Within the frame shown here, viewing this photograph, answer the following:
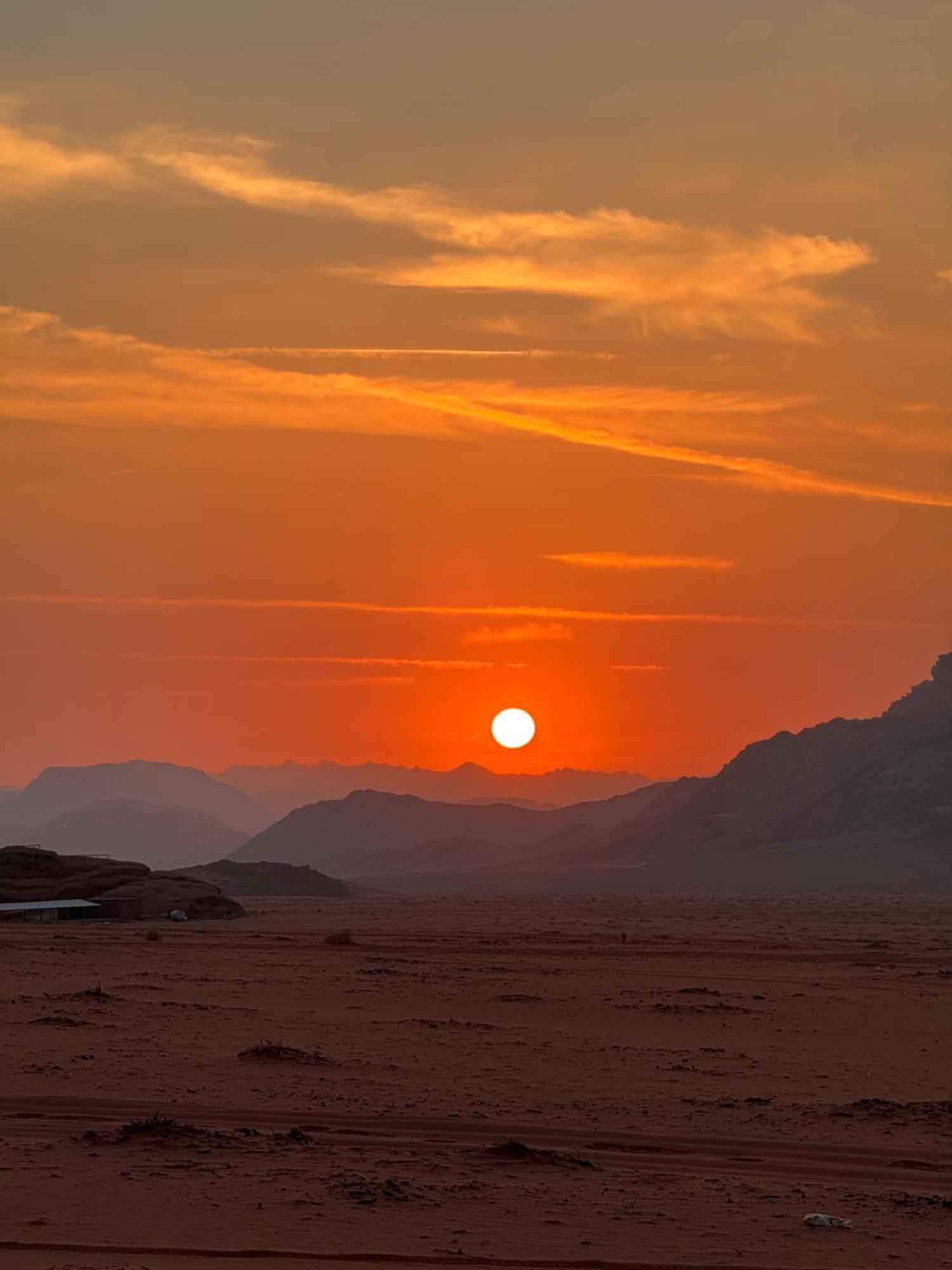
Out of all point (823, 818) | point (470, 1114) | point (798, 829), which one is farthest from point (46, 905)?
point (823, 818)

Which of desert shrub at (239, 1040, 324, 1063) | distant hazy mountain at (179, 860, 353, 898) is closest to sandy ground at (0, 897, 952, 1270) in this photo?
desert shrub at (239, 1040, 324, 1063)

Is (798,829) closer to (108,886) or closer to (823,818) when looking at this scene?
(823,818)

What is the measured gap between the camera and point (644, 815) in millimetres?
199500

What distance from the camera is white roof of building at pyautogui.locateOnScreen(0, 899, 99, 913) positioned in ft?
227

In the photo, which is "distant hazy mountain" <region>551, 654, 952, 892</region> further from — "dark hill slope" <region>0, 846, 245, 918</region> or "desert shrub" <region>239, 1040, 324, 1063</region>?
"desert shrub" <region>239, 1040, 324, 1063</region>

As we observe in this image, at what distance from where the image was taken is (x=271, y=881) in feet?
388

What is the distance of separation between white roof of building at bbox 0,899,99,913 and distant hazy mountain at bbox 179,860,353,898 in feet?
129

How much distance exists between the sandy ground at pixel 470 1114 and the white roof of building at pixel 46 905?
27.6 meters

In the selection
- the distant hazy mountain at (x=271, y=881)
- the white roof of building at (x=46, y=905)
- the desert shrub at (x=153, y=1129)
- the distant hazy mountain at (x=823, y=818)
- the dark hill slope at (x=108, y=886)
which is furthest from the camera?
the distant hazy mountain at (x=823, y=818)

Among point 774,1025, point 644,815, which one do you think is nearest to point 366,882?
point 644,815

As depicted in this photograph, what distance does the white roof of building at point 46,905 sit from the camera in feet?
227

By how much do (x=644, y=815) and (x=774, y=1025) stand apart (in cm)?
17109

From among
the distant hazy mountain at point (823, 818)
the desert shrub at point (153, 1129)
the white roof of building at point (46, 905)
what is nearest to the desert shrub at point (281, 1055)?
the desert shrub at point (153, 1129)

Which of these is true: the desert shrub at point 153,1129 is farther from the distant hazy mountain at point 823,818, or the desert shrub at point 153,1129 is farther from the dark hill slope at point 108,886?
the distant hazy mountain at point 823,818
